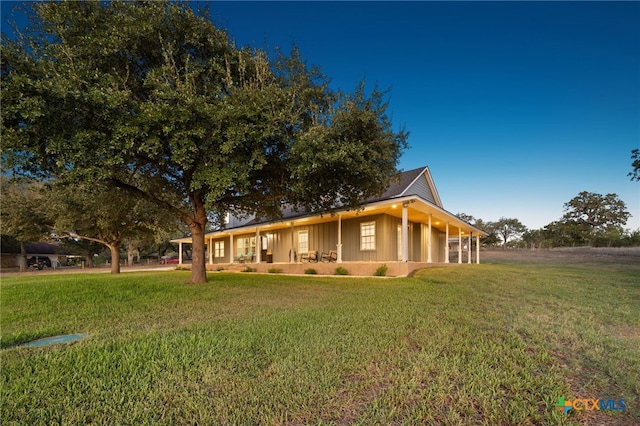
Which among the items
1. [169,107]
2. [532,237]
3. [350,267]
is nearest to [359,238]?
[350,267]

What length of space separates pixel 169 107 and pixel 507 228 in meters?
64.2

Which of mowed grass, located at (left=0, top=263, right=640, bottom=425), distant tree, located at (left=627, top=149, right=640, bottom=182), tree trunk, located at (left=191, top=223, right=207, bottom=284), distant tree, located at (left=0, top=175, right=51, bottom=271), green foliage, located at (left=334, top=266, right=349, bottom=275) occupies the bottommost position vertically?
green foliage, located at (left=334, top=266, right=349, bottom=275)

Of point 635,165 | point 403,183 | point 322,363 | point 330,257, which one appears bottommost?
point 322,363

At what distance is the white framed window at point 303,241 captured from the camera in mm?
18827

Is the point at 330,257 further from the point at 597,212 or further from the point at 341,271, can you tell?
the point at 597,212

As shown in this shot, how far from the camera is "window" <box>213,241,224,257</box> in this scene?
26.6 metres

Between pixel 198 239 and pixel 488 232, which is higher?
pixel 198 239

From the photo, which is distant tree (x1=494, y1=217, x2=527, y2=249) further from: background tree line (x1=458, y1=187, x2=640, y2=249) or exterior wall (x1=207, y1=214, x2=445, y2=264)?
exterior wall (x1=207, y1=214, x2=445, y2=264)

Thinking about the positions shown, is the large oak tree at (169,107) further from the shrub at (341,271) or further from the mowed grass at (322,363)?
the shrub at (341,271)

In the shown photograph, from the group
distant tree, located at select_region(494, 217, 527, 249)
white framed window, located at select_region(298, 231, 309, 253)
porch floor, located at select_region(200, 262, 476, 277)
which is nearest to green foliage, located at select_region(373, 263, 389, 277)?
porch floor, located at select_region(200, 262, 476, 277)

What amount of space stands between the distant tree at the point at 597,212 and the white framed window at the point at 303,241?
3840 cm

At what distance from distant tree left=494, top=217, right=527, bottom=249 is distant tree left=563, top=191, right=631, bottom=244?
1557cm

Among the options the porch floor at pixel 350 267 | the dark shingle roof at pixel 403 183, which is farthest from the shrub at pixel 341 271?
the dark shingle roof at pixel 403 183

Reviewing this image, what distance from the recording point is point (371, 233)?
1617 centimetres
